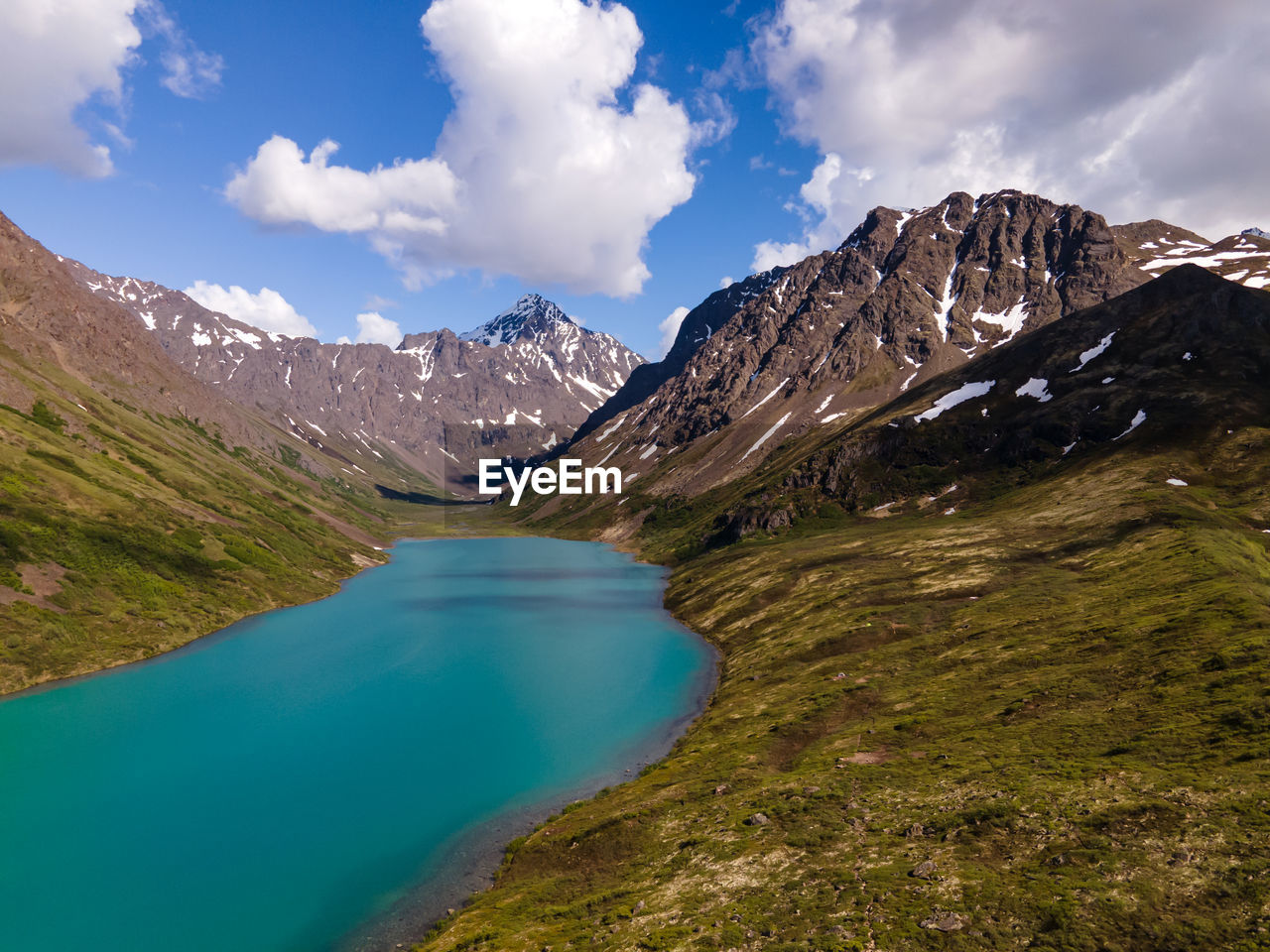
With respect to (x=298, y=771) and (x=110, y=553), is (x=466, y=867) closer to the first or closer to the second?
(x=298, y=771)

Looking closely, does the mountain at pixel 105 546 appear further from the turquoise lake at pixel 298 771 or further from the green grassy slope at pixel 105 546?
the turquoise lake at pixel 298 771

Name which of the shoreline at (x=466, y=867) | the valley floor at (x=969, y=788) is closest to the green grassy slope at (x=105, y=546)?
the shoreline at (x=466, y=867)

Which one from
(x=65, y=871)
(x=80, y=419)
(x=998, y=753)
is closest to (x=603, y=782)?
(x=998, y=753)

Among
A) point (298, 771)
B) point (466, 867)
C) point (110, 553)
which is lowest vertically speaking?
point (466, 867)

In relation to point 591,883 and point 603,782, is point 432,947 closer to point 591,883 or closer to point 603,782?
point 591,883

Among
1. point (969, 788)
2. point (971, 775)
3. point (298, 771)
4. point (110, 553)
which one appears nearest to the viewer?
point (969, 788)

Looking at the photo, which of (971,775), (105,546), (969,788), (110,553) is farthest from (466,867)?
(105,546)
